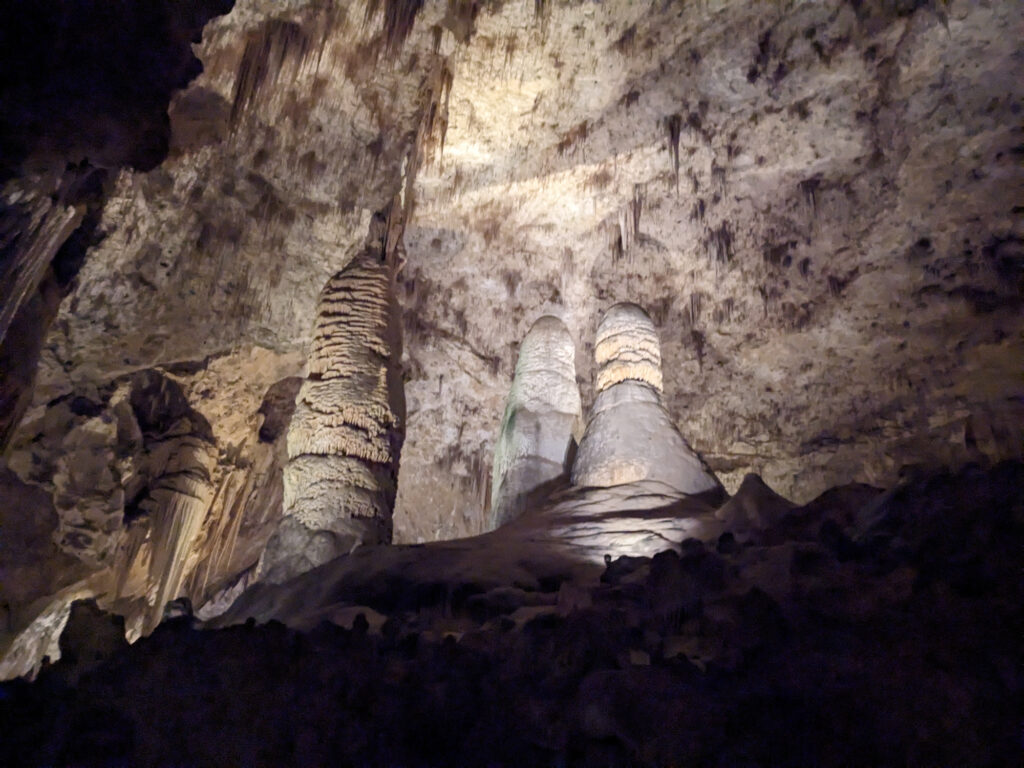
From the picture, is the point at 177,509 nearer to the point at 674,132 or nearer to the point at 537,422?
the point at 537,422

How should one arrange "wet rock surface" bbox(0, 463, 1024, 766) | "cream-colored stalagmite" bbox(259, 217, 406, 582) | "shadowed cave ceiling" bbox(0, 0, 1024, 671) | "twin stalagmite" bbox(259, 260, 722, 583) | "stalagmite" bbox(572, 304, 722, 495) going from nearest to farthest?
"wet rock surface" bbox(0, 463, 1024, 766) < "cream-colored stalagmite" bbox(259, 217, 406, 582) < "twin stalagmite" bbox(259, 260, 722, 583) < "stalagmite" bbox(572, 304, 722, 495) < "shadowed cave ceiling" bbox(0, 0, 1024, 671)

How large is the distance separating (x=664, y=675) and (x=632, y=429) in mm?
5046

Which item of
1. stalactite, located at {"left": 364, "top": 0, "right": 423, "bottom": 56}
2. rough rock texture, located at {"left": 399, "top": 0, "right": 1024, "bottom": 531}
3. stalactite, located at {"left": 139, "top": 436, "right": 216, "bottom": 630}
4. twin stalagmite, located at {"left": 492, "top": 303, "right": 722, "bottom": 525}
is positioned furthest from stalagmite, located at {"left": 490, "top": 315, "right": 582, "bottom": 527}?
stalactite, located at {"left": 139, "top": 436, "right": 216, "bottom": 630}

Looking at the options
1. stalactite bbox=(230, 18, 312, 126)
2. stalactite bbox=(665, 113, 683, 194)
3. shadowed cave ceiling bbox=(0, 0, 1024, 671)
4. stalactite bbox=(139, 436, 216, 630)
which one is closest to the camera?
shadowed cave ceiling bbox=(0, 0, 1024, 671)

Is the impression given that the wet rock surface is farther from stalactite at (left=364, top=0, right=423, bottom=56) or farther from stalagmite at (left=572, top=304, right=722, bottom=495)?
stalactite at (left=364, top=0, right=423, bottom=56)

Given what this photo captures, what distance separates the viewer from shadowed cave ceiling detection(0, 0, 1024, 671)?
8273 mm

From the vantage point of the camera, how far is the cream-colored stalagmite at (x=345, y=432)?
22.3ft

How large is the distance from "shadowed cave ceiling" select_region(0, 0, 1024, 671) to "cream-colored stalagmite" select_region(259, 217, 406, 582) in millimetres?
2206

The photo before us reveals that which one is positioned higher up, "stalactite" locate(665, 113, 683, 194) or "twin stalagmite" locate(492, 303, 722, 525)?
"stalactite" locate(665, 113, 683, 194)

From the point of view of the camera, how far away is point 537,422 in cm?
847

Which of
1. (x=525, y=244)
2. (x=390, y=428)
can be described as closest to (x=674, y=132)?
(x=525, y=244)

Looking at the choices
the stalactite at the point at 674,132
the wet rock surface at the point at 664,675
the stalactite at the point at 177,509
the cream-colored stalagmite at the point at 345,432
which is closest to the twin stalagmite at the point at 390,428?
the cream-colored stalagmite at the point at 345,432

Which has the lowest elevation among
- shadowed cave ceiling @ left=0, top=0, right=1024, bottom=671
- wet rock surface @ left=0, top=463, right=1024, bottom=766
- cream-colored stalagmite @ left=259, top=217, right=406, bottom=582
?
wet rock surface @ left=0, top=463, right=1024, bottom=766

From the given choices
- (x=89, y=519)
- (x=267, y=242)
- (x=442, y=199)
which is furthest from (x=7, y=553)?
(x=442, y=199)
